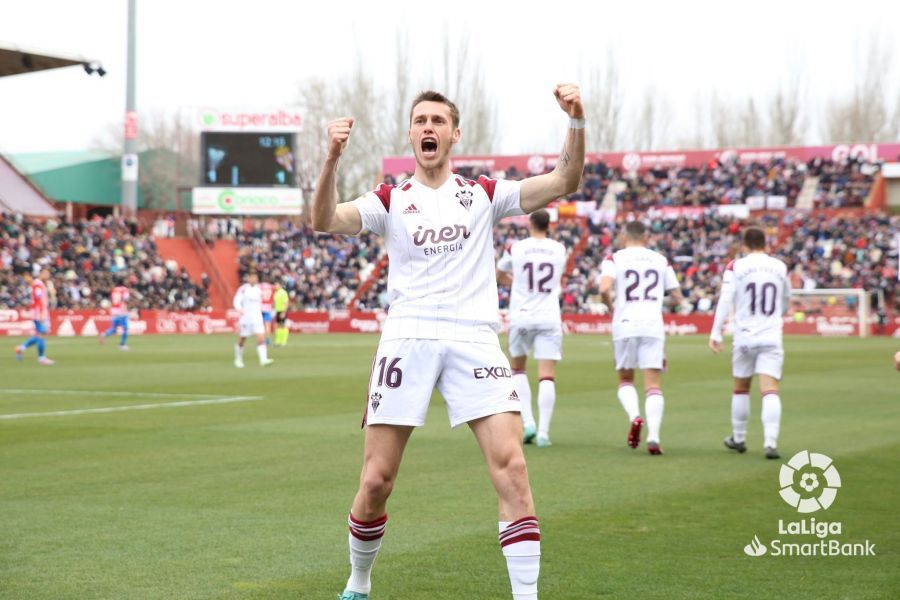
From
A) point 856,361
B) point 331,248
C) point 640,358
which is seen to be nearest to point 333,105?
point 331,248

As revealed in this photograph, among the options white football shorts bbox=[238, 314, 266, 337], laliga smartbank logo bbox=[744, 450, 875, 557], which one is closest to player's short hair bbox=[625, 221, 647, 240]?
laliga smartbank logo bbox=[744, 450, 875, 557]

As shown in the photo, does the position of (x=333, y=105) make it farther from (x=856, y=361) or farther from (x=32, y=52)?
(x=32, y=52)

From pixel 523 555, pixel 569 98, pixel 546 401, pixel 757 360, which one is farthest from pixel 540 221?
pixel 523 555

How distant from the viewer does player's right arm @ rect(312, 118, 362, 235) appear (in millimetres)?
5555

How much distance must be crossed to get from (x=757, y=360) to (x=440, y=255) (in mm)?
7300

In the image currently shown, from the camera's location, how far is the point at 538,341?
1330 centimetres

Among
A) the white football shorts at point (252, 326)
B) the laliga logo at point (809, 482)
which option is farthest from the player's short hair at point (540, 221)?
the white football shorts at point (252, 326)

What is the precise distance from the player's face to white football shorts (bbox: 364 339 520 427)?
2.91ft

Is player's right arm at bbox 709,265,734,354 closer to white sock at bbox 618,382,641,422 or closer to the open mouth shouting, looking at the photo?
white sock at bbox 618,382,641,422

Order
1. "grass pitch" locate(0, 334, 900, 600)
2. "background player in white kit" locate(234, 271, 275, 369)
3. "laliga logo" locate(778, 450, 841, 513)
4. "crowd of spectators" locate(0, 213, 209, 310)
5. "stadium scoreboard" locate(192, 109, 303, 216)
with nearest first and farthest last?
"grass pitch" locate(0, 334, 900, 600), "laliga logo" locate(778, 450, 841, 513), "background player in white kit" locate(234, 271, 275, 369), "crowd of spectators" locate(0, 213, 209, 310), "stadium scoreboard" locate(192, 109, 303, 216)

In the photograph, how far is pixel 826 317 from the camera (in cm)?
4759

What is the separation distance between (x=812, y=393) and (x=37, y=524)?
48.1ft

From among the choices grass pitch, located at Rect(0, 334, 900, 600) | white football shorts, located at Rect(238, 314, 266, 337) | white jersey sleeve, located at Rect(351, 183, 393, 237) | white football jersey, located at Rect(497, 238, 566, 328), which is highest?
white jersey sleeve, located at Rect(351, 183, 393, 237)

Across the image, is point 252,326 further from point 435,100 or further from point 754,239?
point 435,100
